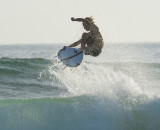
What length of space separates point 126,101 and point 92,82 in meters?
1.52

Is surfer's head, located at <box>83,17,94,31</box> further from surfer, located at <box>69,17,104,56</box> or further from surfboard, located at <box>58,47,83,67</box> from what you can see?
surfboard, located at <box>58,47,83,67</box>

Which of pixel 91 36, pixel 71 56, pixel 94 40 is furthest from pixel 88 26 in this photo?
pixel 71 56

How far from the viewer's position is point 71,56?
33.0 ft

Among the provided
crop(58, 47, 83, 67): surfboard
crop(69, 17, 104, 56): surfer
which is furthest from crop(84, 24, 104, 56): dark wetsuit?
crop(58, 47, 83, 67): surfboard

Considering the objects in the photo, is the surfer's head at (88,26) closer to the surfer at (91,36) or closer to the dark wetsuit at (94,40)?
the surfer at (91,36)

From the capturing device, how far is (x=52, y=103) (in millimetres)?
9406

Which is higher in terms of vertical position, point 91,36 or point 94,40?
point 91,36

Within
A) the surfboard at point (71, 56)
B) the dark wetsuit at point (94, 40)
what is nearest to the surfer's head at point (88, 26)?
the dark wetsuit at point (94, 40)

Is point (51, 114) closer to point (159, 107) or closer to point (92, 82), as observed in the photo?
point (92, 82)

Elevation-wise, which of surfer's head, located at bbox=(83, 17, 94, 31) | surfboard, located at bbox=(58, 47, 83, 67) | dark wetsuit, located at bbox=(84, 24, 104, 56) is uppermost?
surfer's head, located at bbox=(83, 17, 94, 31)

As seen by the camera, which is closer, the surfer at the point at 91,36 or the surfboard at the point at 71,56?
the surfer at the point at 91,36

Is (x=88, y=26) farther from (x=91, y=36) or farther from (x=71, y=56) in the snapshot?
(x=71, y=56)

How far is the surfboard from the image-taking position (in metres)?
9.95

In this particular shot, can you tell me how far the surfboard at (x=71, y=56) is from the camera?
9.95 metres
